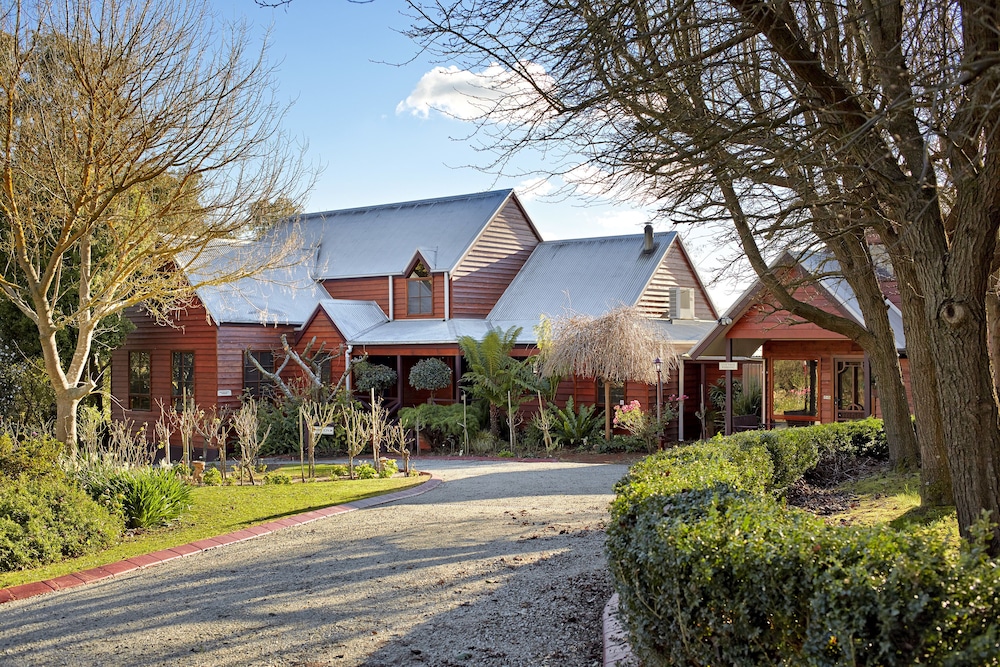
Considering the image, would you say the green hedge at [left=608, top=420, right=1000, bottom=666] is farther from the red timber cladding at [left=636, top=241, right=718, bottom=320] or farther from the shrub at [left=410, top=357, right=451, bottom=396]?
the red timber cladding at [left=636, top=241, right=718, bottom=320]

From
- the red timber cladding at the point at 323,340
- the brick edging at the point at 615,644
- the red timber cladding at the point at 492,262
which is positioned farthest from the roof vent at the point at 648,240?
the brick edging at the point at 615,644

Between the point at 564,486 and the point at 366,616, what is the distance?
26.1ft

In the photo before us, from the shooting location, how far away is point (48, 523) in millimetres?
8914

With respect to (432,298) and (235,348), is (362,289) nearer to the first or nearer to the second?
(432,298)

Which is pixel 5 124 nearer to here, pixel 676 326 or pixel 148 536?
pixel 148 536

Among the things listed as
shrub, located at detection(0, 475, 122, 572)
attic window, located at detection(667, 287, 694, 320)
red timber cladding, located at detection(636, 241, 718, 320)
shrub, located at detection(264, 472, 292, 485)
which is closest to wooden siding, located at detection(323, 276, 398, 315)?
red timber cladding, located at detection(636, 241, 718, 320)

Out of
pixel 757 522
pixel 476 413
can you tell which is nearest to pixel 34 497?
pixel 757 522

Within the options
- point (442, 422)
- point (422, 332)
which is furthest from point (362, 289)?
point (442, 422)

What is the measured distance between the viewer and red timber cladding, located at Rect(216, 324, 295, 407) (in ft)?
79.1

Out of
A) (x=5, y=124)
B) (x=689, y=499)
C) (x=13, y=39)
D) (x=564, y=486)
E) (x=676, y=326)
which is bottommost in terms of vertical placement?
(x=564, y=486)

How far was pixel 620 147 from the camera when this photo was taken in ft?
25.3

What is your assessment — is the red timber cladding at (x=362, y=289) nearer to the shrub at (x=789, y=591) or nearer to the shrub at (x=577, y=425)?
the shrub at (x=577, y=425)

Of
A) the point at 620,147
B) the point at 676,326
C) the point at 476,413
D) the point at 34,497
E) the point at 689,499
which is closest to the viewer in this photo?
the point at 689,499

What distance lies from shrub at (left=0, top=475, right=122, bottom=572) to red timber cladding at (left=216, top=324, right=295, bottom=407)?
579 inches
